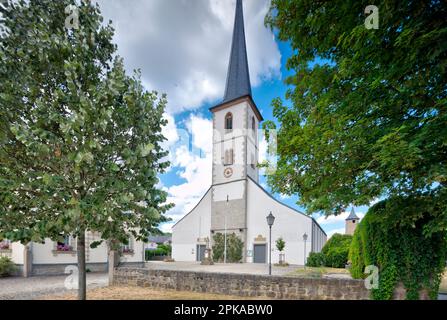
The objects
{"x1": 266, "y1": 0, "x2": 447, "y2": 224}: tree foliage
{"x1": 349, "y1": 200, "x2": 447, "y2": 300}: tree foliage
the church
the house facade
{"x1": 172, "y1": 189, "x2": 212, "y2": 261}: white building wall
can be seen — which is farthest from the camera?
{"x1": 172, "y1": 189, "x2": 212, "y2": 261}: white building wall

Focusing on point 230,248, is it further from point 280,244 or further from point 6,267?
point 6,267

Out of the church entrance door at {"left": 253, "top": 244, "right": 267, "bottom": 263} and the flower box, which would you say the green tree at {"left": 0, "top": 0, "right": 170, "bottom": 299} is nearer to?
the flower box

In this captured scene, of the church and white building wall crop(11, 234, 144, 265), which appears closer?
white building wall crop(11, 234, 144, 265)

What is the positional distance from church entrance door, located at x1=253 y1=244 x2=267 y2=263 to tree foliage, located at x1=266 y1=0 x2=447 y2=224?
817 inches

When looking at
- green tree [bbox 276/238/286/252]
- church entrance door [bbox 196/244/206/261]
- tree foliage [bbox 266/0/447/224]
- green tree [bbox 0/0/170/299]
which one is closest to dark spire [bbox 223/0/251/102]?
green tree [bbox 276/238/286/252]

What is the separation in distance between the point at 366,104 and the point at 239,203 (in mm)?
23369

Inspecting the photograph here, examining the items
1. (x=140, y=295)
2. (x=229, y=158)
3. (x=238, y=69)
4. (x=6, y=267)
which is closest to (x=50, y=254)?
(x=6, y=267)

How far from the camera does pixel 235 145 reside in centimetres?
2934

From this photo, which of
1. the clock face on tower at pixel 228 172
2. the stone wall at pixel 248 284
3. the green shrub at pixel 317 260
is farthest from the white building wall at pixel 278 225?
the stone wall at pixel 248 284

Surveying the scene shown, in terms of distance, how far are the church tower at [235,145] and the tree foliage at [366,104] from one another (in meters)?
21.5

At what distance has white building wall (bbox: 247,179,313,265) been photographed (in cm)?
2470

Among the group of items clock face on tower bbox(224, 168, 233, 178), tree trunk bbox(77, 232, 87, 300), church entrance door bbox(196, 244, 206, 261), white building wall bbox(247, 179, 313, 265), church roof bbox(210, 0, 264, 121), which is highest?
church roof bbox(210, 0, 264, 121)
